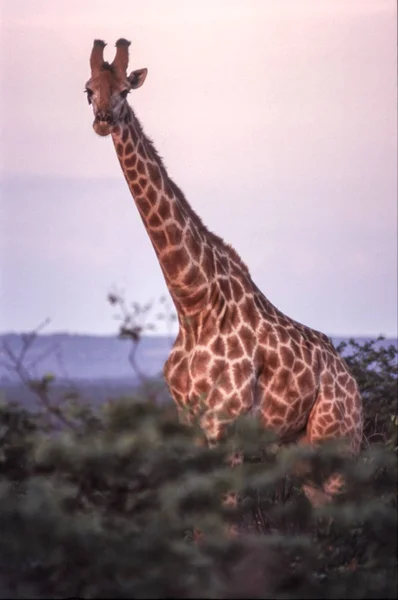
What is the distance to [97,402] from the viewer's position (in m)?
6.49

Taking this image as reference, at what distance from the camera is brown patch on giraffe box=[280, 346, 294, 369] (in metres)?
10.4

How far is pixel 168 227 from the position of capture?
10.4m

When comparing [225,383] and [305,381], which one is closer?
[225,383]

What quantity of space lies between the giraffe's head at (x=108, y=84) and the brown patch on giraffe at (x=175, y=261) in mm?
1059

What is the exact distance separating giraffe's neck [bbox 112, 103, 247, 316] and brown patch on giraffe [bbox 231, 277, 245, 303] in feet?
0.30

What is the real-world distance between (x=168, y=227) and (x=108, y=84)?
1.20 m

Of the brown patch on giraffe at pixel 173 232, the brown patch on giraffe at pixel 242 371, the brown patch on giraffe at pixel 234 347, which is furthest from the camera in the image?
the brown patch on giraffe at pixel 173 232

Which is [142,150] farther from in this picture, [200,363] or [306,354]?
[306,354]

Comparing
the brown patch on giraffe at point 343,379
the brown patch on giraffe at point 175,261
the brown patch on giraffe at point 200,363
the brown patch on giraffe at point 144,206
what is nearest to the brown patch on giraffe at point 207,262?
the brown patch on giraffe at point 175,261

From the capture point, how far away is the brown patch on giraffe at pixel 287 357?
409 inches

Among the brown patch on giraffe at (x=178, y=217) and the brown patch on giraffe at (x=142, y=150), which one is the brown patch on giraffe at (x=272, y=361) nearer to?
the brown patch on giraffe at (x=178, y=217)

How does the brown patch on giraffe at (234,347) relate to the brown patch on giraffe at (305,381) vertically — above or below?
above

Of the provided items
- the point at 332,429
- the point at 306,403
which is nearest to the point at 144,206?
the point at 306,403

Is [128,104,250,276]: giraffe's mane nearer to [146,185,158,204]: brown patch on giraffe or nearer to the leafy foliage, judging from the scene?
[146,185,158,204]: brown patch on giraffe
